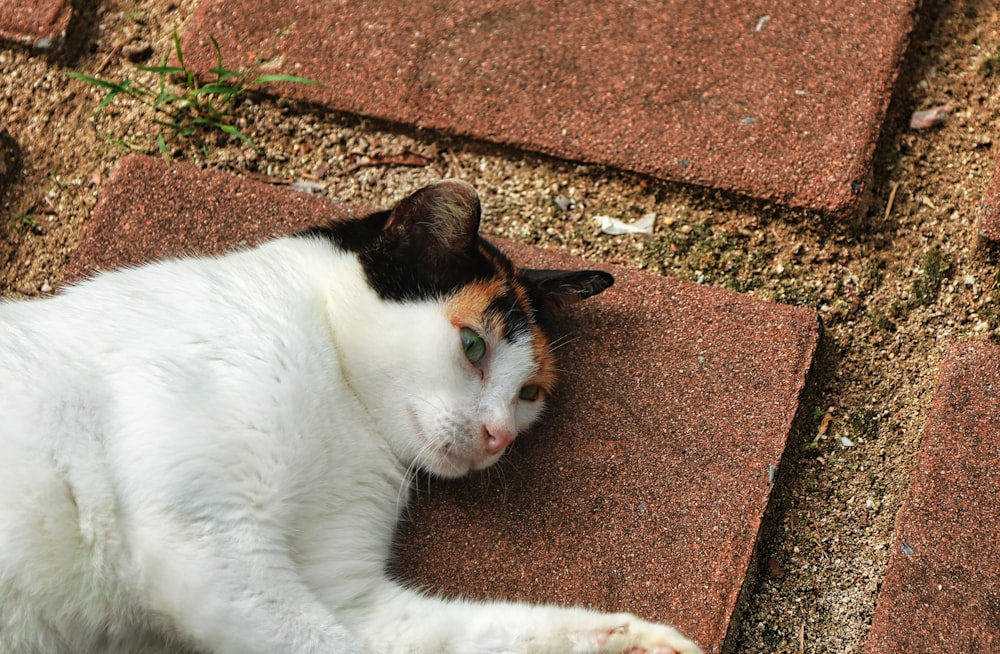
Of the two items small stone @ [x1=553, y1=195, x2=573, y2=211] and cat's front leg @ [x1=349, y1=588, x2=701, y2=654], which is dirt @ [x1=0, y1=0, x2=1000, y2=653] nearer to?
small stone @ [x1=553, y1=195, x2=573, y2=211]

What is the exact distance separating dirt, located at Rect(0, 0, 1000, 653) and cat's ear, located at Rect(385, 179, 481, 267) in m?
0.37

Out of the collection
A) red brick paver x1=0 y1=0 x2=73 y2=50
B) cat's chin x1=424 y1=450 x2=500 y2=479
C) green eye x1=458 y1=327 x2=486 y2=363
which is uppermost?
red brick paver x1=0 y1=0 x2=73 y2=50

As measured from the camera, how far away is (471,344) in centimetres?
173

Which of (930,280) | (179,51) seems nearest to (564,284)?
(930,280)

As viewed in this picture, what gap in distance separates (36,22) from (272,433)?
1441 mm

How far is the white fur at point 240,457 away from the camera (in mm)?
1401

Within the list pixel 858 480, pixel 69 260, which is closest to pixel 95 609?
pixel 69 260

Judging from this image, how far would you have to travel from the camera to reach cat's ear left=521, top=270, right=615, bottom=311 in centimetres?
185

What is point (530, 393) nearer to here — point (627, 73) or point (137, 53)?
point (627, 73)

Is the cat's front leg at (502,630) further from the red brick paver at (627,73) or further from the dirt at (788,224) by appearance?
the red brick paver at (627,73)

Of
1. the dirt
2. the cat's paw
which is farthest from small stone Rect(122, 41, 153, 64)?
the cat's paw

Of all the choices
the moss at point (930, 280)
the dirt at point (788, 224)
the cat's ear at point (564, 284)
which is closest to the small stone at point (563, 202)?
the dirt at point (788, 224)

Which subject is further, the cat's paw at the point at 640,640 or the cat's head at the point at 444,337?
the cat's head at the point at 444,337

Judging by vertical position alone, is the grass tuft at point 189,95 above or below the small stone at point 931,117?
below
